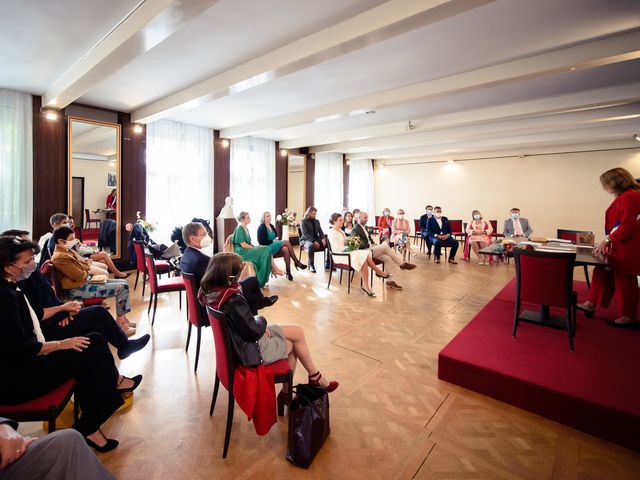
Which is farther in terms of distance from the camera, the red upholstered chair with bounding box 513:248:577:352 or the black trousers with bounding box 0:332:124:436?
the red upholstered chair with bounding box 513:248:577:352

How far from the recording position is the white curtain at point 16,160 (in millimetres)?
5160

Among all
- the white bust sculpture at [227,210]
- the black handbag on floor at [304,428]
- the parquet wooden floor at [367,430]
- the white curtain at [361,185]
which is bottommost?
the parquet wooden floor at [367,430]

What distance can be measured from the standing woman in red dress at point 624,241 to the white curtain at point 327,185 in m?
8.38

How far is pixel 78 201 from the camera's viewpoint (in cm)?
593

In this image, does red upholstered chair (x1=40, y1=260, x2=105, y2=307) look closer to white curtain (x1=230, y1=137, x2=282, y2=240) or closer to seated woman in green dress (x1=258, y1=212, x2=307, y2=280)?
seated woman in green dress (x1=258, y1=212, x2=307, y2=280)

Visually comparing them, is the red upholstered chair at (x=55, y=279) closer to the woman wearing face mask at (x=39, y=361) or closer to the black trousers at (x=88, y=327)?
the black trousers at (x=88, y=327)

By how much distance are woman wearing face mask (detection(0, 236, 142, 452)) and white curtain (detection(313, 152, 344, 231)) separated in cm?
938

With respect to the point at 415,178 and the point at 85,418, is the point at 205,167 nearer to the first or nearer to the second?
the point at 85,418

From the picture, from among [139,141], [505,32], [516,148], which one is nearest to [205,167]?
[139,141]

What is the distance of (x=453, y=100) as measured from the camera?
18.3 ft

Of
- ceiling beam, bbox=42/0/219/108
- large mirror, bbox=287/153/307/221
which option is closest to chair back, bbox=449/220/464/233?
large mirror, bbox=287/153/307/221

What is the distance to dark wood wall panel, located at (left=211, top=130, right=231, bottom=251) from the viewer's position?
26.8 feet

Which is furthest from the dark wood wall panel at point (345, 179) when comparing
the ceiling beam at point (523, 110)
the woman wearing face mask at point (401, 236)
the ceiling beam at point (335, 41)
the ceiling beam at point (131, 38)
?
the ceiling beam at point (131, 38)

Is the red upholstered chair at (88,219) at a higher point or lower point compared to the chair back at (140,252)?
higher
